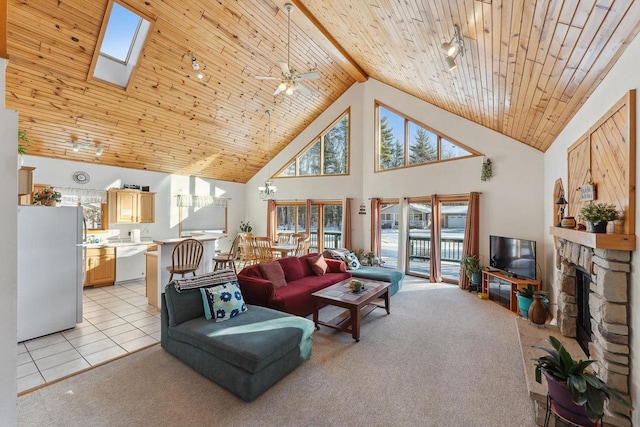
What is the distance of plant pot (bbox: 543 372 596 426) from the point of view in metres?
1.87

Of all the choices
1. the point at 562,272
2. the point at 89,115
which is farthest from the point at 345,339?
the point at 89,115

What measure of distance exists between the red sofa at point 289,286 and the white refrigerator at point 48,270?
2.20 m

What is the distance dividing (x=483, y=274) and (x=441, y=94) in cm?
356

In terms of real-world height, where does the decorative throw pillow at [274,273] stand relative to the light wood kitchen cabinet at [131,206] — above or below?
below

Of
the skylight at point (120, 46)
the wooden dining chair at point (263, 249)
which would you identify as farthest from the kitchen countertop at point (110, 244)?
the skylight at point (120, 46)

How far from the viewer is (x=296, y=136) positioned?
8.69m

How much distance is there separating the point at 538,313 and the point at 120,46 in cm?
724

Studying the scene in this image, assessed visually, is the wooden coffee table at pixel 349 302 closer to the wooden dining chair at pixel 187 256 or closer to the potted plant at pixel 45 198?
the wooden dining chair at pixel 187 256

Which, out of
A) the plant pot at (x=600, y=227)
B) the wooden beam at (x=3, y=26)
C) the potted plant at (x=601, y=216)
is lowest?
the plant pot at (x=600, y=227)

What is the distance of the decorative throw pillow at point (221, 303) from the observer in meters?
3.02

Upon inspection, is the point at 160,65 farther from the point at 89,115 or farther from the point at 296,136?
the point at 296,136

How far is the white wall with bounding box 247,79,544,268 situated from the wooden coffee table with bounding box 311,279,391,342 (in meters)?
3.10

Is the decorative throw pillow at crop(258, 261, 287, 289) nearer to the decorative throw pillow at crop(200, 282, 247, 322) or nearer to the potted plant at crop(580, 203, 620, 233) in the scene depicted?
the decorative throw pillow at crop(200, 282, 247, 322)

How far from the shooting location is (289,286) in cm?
436
